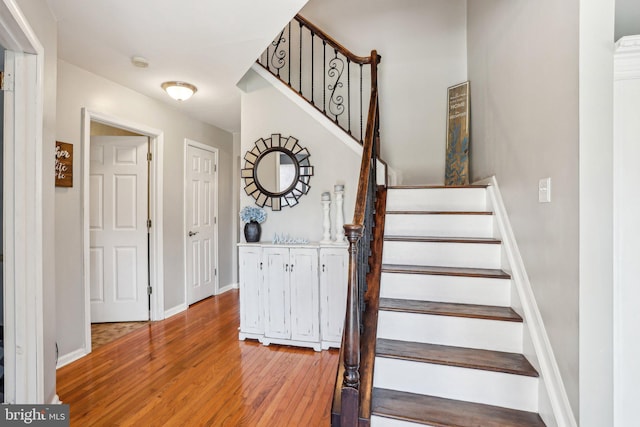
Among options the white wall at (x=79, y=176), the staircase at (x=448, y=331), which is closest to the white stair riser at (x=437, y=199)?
the staircase at (x=448, y=331)

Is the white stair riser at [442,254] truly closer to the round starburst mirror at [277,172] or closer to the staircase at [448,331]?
the staircase at [448,331]

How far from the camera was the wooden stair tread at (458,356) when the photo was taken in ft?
5.08

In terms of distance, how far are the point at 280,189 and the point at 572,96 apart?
2507 mm

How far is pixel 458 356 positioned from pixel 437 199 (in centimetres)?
137

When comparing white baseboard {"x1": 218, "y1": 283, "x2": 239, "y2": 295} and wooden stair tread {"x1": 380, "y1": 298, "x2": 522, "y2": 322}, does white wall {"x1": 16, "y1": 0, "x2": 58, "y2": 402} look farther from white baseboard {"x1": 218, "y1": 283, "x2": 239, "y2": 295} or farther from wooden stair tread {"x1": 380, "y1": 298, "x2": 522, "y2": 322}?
white baseboard {"x1": 218, "y1": 283, "x2": 239, "y2": 295}

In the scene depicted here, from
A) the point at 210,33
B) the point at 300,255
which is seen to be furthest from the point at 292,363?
the point at 210,33

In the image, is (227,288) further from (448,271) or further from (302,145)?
(448,271)

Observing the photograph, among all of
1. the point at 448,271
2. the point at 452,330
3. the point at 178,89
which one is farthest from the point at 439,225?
the point at 178,89

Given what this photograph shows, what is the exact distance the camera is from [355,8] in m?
3.99

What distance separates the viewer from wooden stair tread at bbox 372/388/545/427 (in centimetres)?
141

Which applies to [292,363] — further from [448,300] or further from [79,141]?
[79,141]

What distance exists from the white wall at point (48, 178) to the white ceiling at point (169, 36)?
181 millimetres
